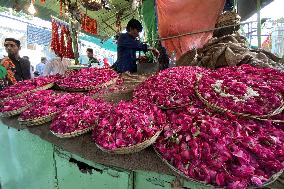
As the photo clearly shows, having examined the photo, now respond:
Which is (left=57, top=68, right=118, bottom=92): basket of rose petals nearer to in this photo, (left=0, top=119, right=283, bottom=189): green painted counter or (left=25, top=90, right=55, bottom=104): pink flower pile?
(left=25, top=90, right=55, bottom=104): pink flower pile

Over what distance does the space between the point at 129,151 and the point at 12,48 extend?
200 inches

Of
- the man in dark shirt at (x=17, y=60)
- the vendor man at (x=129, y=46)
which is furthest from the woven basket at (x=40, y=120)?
the man in dark shirt at (x=17, y=60)

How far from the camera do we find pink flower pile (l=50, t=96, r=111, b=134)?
3154mm

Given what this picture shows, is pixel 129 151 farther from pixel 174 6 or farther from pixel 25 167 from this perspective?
pixel 174 6

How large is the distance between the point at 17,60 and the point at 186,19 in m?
4.19

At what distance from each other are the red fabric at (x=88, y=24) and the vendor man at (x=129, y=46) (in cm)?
729

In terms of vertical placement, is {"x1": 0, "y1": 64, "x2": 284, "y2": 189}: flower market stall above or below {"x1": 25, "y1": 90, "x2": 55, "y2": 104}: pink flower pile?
below

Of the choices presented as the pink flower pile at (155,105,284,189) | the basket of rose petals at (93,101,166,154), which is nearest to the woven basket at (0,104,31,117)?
the basket of rose petals at (93,101,166,154)

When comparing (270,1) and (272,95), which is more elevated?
(270,1)

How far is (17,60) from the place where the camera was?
6535 millimetres

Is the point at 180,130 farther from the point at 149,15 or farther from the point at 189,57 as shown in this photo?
the point at 149,15

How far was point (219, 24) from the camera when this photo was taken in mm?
5570

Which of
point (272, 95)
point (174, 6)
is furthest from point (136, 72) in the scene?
point (272, 95)

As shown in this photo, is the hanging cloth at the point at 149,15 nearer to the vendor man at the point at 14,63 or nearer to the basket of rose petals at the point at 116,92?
the vendor man at the point at 14,63
